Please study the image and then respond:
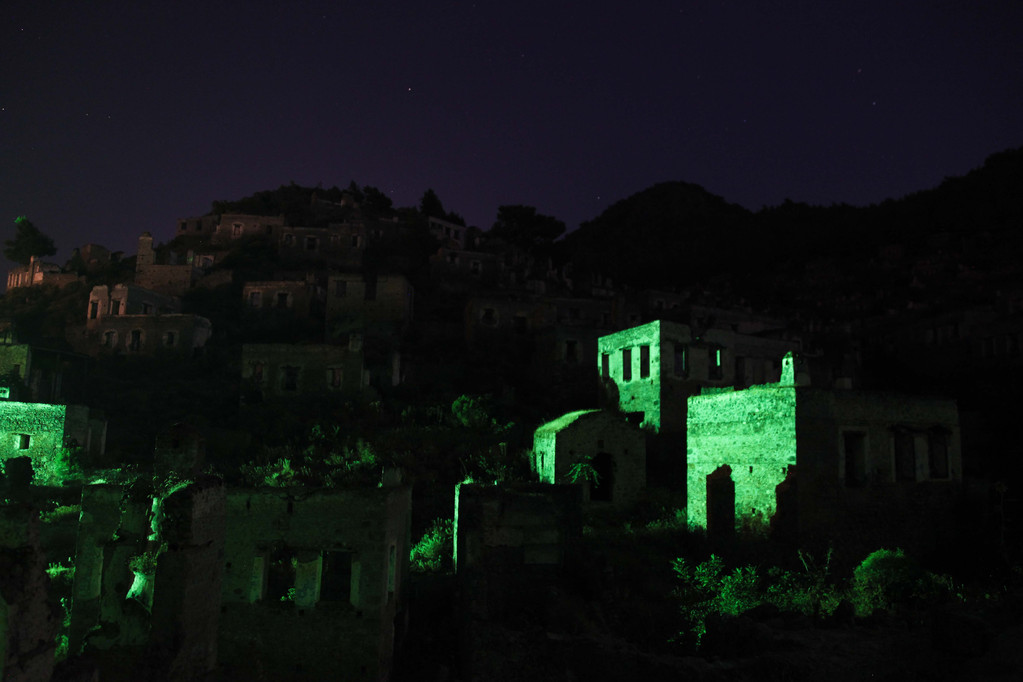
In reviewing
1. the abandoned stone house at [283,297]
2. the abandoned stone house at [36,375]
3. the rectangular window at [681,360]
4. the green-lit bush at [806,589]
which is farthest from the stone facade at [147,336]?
the green-lit bush at [806,589]

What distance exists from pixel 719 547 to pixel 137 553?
1497 centimetres

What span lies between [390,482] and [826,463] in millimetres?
12054

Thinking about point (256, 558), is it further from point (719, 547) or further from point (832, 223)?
point (832, 223)

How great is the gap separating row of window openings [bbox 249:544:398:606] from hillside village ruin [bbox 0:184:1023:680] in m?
0.06

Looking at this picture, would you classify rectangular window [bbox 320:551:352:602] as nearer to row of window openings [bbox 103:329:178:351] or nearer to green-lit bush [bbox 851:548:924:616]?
green-lit bush [bbox 851:548:924:616]

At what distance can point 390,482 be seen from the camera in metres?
17.3

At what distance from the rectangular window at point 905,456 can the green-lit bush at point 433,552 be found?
13525 millimetres

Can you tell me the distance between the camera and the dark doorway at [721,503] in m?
21.6

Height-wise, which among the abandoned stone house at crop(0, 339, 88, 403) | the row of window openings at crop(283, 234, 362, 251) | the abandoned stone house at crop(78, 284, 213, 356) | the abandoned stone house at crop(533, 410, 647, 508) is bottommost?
the abandoned stone house at crop(533, 410, 647, 508)

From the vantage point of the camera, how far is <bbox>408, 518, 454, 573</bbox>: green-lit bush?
20.7 meters

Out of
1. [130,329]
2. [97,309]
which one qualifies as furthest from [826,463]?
[97,309]

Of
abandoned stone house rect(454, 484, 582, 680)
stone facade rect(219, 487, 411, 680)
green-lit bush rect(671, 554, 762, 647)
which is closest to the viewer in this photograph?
stone facade rect(219, 487, 411, 680)

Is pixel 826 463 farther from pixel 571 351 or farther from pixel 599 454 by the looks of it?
pixel 571 351

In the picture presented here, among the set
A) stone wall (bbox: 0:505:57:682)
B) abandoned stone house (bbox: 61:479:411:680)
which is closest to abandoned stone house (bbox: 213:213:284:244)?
abandoned stone house (bbox: 61:479:411:680)
